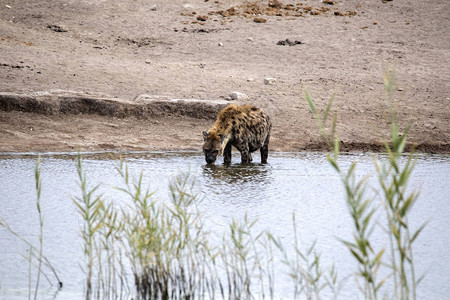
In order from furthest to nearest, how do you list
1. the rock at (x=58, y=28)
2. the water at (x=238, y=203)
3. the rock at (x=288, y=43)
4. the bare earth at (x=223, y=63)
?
the rock at (x=58, y=28) < the rock at (x=288, y=43) < the bare earth at (x=223, y=63) < the water at (x=238, y=203)

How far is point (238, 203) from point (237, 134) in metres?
2.54

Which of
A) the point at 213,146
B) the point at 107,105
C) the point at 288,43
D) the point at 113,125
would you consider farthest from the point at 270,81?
the point at 213,146

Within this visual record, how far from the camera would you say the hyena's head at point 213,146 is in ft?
28.9

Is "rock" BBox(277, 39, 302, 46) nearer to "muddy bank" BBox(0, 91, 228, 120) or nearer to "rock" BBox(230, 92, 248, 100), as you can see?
"rock" BBox(230, 92, 248, 100)

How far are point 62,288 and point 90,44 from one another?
12824 millimetres

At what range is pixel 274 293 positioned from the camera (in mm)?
4184

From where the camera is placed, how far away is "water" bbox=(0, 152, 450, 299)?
4590 mm

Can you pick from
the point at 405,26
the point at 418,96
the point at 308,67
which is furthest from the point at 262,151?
the point at 405,26

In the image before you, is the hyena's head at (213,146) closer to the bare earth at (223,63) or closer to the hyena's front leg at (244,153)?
the hyena's front leg at (244,153)

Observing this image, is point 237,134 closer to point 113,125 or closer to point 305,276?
point 113,125

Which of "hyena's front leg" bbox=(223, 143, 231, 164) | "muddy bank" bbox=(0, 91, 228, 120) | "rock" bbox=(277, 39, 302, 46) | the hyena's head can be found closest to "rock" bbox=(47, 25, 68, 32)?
"rock" bbox=(277, 39, 302, 46)

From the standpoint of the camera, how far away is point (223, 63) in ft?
50.0

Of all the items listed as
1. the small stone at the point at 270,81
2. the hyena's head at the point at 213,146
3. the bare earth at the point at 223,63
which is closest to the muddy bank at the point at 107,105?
the bare earth at the point at 223,63

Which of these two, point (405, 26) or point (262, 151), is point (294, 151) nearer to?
point (262, 151)
